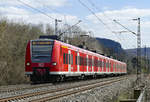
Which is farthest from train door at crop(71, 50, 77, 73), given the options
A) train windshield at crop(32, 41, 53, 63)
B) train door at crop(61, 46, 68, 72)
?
train windshield at crop(32, 41, 53, 63)

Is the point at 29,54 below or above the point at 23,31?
below

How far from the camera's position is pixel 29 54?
22.3m

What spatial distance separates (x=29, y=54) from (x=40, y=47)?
931 mm

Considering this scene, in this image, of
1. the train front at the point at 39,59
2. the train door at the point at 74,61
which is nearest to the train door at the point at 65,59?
the train front at the point at 39,59

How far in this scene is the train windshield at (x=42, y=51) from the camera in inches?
870

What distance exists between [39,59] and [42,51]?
2.03ft

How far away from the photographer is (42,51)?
73.0 ft

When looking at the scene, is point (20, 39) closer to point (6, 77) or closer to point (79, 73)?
point (6, 77)

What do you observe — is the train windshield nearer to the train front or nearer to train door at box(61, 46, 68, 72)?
the train front

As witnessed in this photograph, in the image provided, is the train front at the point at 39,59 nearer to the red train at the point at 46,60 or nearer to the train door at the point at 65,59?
the red train at the point at 46,60

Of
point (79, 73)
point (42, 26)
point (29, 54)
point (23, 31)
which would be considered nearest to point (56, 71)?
point (29, 54)

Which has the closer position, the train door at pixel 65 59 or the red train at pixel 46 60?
the red train at pixel 46 60

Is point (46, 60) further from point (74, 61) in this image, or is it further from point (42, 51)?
point (74, 61)

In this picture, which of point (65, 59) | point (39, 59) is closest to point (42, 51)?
point (39, 59)
